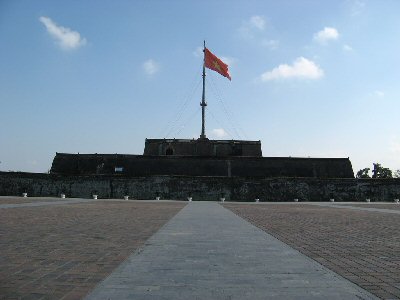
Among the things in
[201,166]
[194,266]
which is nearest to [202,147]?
[201,166]

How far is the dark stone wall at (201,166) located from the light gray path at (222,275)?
29125mm

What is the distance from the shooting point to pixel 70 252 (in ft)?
16.3

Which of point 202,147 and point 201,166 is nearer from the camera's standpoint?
point 201,166

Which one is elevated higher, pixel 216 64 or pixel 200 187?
pixel 216 64

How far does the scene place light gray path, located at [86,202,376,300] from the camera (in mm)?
3107

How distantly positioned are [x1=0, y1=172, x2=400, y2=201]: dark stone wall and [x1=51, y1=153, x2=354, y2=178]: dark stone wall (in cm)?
413

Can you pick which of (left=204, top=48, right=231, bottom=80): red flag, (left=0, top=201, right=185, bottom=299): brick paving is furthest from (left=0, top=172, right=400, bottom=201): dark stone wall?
(left=0, top=201, right=185, bottom=299): brick paving

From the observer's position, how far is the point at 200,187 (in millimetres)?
30328

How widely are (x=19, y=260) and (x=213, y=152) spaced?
3585 cm

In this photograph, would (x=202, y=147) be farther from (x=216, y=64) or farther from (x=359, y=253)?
(x=359, y=253)

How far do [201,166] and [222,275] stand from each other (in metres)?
31.3

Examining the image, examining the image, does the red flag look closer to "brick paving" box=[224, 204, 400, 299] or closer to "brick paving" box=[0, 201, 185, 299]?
"brick paving" box=[224, 204, 400, 299]

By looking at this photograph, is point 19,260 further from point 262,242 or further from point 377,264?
point 377,264

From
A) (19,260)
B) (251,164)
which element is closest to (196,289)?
(19,260)
